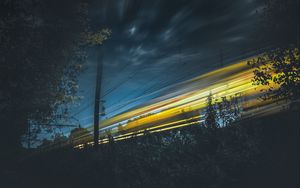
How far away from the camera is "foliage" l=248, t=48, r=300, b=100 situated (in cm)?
827

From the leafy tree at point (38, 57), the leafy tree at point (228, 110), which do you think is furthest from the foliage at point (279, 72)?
the leafy tree at point (38, 57)

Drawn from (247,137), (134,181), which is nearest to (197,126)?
(247,137)

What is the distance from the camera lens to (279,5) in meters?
9.20

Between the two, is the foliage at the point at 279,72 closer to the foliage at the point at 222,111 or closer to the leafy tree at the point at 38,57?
the foliage at the point at 222,111

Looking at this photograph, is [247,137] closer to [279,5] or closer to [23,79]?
[279,5]

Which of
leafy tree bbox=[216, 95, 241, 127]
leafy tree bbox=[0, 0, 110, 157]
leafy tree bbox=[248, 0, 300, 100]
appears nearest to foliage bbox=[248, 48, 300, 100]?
leafy tree bbox=[248, 0, 300, 100]

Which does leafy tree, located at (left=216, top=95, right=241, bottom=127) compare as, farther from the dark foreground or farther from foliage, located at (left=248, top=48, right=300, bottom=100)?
foliage, located at (left=248, top=48, right=300, bottom=100)

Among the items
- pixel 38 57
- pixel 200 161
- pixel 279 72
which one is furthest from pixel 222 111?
pixel 38 57

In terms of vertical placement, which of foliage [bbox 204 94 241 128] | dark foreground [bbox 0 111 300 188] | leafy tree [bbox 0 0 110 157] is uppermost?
leafy tree [bbox 0 0 110 157]

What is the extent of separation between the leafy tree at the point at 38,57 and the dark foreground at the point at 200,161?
7.95 feet

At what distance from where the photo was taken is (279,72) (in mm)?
8695

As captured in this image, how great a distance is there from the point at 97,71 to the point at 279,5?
1199 centimetres

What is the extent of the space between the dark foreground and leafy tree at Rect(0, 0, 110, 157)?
242cm

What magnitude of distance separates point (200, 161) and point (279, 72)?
3.33m
